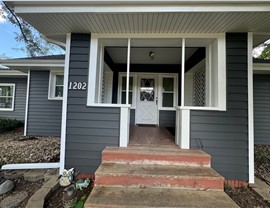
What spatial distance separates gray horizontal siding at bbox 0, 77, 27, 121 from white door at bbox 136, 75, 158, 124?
5867 millimetres

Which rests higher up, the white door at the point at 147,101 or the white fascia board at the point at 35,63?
the white fascia board at the point at 35,63

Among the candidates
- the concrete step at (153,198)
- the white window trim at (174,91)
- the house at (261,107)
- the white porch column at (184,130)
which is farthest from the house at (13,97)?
the house at (261,107)

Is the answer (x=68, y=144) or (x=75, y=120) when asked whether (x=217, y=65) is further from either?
(x=68, y=144)

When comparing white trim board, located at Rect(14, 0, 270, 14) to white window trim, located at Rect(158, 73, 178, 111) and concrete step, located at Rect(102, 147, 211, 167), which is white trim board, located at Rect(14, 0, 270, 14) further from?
white window trim, located at Rect(158, 73, 178, 111)

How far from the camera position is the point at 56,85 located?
6.76 m

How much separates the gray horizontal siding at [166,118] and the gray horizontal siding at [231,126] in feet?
9.08

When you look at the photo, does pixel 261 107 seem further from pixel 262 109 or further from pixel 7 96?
pixel 7 96

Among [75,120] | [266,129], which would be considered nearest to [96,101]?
[75,120]

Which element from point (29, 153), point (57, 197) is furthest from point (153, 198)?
point (29, 153)

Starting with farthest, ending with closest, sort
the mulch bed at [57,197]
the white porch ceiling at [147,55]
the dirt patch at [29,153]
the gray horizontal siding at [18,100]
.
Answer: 1. the gray horizontal siding at [18,100]
2. the white porch ceiling at [147,55]
3. the dirt patch at [29,153]
4. the mulch bed at [57,197]

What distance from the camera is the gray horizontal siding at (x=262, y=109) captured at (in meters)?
6.07

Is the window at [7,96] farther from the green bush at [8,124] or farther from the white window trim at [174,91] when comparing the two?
the white window trim at [174,91]

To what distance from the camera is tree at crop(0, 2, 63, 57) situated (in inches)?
299

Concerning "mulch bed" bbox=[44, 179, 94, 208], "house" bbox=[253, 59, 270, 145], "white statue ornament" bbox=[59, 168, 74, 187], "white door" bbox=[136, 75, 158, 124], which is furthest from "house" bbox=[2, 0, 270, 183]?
"house" bbox=[253, 59, 270, 145]
